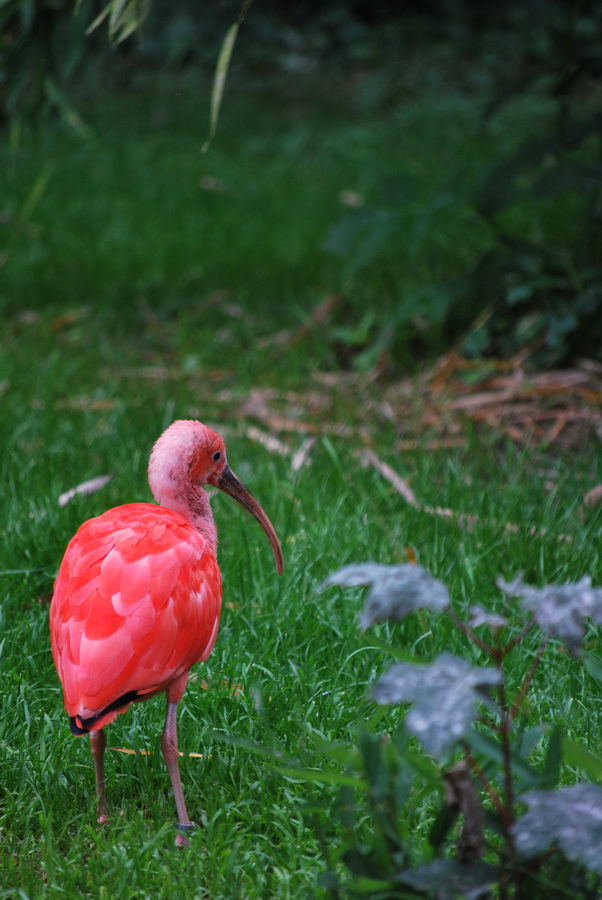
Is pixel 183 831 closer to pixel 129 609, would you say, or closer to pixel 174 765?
pixel 174 765

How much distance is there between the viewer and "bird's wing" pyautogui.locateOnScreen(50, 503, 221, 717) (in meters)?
1.96

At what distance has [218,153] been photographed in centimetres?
965

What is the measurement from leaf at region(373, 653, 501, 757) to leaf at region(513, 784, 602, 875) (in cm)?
16

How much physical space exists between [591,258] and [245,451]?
2086 mm

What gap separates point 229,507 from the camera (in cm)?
354

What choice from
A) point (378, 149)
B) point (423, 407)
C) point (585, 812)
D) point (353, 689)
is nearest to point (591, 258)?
point (423, 407)

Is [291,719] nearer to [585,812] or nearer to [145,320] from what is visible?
[585,812]

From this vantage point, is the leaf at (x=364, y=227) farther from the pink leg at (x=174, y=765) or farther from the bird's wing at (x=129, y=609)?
the pink leg at (x=174, y=765)

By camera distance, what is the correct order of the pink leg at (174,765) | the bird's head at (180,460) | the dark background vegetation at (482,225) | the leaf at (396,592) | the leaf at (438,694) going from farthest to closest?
the dark background vegetation at (482,225) < the bird's head at (180,460) < the pink leg at (174,765) < the leaf at (396,592) < the leaf at (438,694)

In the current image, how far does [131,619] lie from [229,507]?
1530 millimetres

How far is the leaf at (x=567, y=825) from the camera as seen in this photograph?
1269 millimetres

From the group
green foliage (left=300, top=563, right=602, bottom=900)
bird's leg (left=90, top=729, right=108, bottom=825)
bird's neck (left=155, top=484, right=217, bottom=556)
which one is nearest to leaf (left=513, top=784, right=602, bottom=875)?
green foliage (left=300, top=563, right=602, bottom=900)

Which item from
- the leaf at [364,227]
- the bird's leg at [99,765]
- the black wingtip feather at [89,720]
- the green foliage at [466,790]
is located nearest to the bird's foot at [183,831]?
the bird's leg at [99,765]

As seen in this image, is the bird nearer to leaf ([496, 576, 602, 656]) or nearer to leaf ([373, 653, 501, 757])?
leaf ([373, 653, 501, 757])
